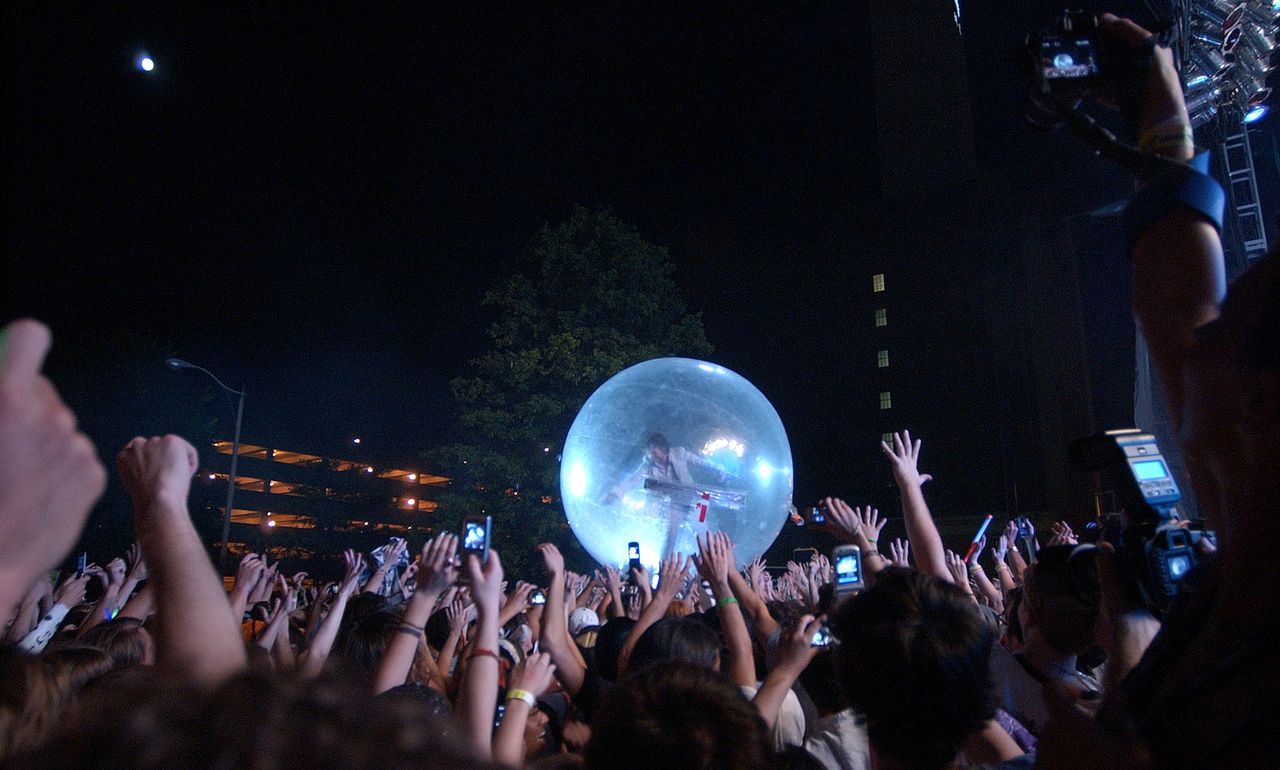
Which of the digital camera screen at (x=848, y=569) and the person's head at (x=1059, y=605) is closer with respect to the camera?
the person's head at (x=1059, y=605)

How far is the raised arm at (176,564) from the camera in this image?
168 centimetres

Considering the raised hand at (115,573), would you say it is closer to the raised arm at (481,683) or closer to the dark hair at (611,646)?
the dark hair at (611,646)

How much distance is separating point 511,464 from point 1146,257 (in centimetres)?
1935

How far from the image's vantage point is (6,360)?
990 mm

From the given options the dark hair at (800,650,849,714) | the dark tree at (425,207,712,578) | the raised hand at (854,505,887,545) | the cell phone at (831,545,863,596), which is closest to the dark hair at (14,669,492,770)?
the dark hair at (800,650,849,714)

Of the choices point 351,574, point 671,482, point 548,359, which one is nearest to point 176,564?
point 351,574

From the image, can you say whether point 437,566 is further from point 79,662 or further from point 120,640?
point 120,640

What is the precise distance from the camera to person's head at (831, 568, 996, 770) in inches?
82.8

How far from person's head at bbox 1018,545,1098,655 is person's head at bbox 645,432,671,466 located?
528 centimetres

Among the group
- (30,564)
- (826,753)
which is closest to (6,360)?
(30,564)

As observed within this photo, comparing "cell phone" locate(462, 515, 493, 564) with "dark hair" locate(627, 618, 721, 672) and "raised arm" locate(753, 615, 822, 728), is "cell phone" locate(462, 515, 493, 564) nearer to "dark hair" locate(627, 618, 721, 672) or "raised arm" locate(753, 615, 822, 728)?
"dark hair" locate(627, 618, 721, 672)

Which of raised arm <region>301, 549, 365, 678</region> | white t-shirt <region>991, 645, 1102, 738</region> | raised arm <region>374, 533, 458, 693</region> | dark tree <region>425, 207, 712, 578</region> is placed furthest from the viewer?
dark tree <region>425, 207, 712, 578</region>

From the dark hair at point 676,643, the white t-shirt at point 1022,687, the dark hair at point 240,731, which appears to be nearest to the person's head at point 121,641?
the dark hair at point 676,643

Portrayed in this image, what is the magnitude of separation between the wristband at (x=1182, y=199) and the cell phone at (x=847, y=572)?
2.80 metres
